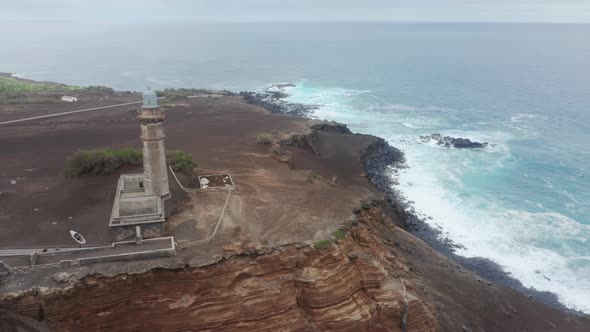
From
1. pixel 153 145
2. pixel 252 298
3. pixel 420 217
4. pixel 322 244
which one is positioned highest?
pixel 153 145

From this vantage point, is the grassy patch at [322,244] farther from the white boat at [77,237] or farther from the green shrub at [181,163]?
the green shrub at [181,163]

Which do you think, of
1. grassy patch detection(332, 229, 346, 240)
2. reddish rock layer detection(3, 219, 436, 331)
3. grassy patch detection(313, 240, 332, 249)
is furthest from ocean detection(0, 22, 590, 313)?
grassy patch detection(313, 240, 332, 249)

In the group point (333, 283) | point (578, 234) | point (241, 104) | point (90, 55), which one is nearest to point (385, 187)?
point (578, 234)

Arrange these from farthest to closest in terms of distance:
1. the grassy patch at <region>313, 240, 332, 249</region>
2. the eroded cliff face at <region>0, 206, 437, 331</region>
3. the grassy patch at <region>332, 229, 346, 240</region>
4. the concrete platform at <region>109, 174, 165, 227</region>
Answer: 1. the grassy patch at <region>332, 229, 346, 240</region>
2. the concrete platform at <region>109, 174, 165, 227</region>
3. the grassy patch at <region>313, 240, 332, 249</region>
4. the eroded cliff face at <region>0, 206, 437, 331</region>

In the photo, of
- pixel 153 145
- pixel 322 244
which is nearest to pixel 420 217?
pixel 322 244

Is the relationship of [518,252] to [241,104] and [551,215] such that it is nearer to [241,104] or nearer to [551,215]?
[551,215]

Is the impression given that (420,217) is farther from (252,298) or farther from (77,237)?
(77,237)

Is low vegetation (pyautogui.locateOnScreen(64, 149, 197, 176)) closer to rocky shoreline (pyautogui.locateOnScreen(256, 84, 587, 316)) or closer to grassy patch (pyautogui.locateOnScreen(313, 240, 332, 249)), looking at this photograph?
grassy patch (pyautogui.locateOnScreen(313, 240, 332, 249))
